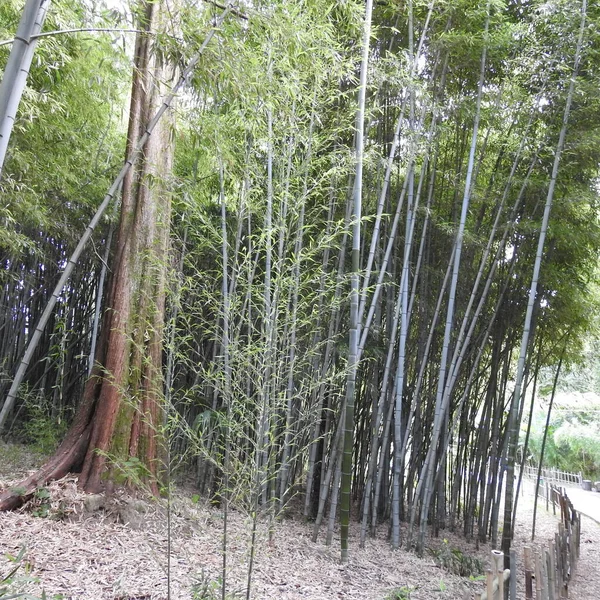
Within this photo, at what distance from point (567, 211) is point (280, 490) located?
10.3ft

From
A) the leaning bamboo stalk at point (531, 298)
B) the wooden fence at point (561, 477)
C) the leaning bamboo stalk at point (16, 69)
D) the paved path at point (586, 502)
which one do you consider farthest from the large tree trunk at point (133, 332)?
the wooden fence at point (561, 477)

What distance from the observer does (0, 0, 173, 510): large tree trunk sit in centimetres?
309

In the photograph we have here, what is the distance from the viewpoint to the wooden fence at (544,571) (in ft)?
7.82

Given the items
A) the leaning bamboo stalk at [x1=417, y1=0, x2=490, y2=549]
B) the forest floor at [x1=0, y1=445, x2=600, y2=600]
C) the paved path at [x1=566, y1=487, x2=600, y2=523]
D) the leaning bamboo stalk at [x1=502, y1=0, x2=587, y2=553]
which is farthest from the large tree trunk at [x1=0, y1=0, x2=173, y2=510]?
the paved path at [x1=566, y1=487, x2=600, y2=523]

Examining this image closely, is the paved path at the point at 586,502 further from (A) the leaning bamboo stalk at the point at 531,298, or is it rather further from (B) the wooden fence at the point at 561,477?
(A) the leaning bamboo stalk at the point at 531,298

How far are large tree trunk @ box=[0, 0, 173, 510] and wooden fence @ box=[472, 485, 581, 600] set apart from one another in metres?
1.87

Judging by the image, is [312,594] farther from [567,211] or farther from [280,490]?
[567,211]

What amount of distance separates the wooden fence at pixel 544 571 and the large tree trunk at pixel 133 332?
6.13 ft

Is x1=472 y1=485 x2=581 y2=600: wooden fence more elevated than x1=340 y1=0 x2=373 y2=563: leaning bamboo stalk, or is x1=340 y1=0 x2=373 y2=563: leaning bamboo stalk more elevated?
x1=340 y1=0 x2=373 y2=563: leaning bamboo stalk

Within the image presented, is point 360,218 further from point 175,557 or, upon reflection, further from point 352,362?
point 175,557

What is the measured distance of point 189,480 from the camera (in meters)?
4.57

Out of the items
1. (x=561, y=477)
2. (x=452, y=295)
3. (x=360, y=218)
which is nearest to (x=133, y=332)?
(x=360, y=218)

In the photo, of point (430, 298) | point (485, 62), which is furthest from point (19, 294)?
point (485, 62)

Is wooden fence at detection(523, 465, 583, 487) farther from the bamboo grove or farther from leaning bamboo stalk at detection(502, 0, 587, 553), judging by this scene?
leaning bamboo stalk at detection(502, 0, 587, 553)
